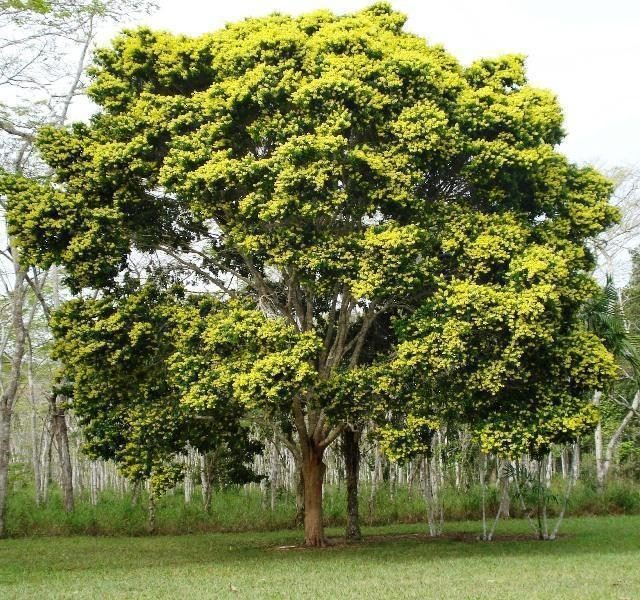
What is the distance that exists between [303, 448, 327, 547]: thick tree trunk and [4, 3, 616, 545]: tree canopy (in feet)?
5.92

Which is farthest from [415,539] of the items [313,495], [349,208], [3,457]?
[3,457]

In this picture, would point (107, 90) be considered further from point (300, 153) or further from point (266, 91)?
point (300, 153)

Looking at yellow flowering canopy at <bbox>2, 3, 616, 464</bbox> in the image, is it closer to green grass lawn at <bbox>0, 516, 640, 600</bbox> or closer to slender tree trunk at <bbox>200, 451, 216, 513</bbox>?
green grass lawn at <bbox>0, 516, 640, 600</bbox>

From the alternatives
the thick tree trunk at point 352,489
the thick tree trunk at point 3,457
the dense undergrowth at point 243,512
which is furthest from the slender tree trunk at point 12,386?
the thick tree trunk at point 352,489

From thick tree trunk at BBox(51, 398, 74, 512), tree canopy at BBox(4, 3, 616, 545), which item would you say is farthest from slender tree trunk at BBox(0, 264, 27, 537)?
tree canopy at BBox(4, 3, 616, 545)

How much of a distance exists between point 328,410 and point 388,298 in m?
2.19

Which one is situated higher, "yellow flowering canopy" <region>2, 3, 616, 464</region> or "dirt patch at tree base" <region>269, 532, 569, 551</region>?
"yellow flowering canopy" <region>2, 3, 616, 464</region>

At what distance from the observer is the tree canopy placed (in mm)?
12070

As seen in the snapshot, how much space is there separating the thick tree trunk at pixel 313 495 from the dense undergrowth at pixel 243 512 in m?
5.94

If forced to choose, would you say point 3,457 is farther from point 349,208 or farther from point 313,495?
point 349,208

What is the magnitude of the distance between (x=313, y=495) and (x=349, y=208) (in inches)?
222

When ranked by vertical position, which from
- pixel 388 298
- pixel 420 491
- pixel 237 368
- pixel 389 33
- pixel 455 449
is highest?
pixel 389 33

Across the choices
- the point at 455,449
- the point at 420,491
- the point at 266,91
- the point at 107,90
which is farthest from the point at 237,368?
the point at 420,491

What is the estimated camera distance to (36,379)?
125ft
